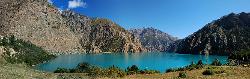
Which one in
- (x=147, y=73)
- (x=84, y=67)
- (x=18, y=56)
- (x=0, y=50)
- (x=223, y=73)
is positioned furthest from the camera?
(x=18, y=56)

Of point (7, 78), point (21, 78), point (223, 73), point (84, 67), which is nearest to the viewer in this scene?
point (7, 78)

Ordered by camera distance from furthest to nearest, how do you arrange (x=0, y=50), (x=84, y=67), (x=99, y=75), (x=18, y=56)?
(x=18, y=56)
(x=0, y=50)
(x=84, y=67)
(x=99, y=75)

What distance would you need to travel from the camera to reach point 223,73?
223 feet

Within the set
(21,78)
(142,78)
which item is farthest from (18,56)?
(21,78)

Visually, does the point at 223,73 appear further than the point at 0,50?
No

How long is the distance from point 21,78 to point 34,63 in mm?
114104

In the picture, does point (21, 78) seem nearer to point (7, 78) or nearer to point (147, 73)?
point (7, 78)

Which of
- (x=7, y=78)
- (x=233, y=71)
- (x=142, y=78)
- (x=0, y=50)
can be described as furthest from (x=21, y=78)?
(x=0, y=50)

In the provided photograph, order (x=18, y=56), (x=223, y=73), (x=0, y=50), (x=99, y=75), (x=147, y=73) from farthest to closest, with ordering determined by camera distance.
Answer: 1. (x=18, y=56)
2. (x=0, y=50)
3. (x=147, y=73)
4. (x=99, y=75)
5. (x=223, y=73)

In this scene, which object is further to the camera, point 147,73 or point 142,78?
point 147,73

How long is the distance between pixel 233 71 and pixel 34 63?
352ft

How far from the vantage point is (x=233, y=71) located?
69875 mm

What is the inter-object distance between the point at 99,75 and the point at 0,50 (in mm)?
77201

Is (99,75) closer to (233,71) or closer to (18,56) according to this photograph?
(233,71)
